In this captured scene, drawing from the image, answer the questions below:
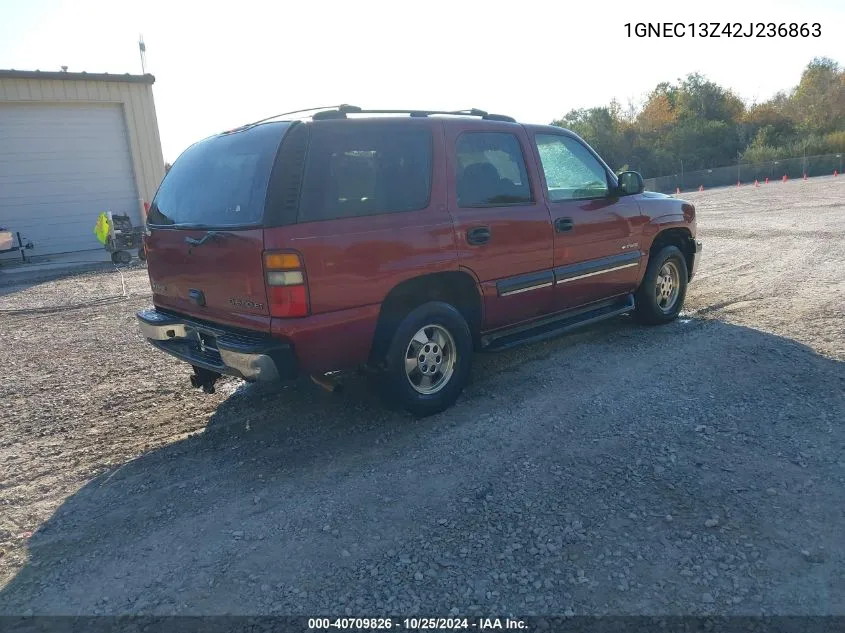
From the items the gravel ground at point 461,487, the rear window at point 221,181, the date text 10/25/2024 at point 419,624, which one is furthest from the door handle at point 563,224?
the date text 10/25/2024 at point 419,624

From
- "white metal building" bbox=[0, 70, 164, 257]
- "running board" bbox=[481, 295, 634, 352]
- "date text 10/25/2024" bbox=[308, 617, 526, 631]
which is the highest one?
"white metal building" bbox=[0, 70, 164, 257]

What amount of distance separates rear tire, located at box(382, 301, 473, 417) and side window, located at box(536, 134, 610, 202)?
5.01 ft

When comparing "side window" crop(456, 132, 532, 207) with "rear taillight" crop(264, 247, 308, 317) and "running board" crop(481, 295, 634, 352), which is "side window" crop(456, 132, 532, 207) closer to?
"running board" crop(481, 295, 634, 352)

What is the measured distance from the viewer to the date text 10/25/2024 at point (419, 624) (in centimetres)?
255

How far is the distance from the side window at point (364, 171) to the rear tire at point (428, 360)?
0.76 metres

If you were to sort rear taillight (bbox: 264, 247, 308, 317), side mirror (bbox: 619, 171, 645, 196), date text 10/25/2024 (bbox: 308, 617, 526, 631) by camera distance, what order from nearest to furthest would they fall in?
date text 10/25/2024 (bbox: 308, 617, 526, 631), rear taillight (bbox: 264, 247, 308, 317), side mirror (bbox: 619, 171, 645, 196)

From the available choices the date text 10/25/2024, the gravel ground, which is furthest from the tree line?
the date text 10/25/2024

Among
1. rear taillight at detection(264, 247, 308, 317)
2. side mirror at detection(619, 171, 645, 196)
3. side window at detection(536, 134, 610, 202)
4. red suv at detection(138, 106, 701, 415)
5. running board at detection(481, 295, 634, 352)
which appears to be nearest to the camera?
rear taillight at detection(264, 247, 308, 317)

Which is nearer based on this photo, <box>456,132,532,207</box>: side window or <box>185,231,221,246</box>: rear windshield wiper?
<box>185,231,221,246</box>: rear windshield wiper

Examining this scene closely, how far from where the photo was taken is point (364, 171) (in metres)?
4.18

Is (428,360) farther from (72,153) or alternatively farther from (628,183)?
(72,153)

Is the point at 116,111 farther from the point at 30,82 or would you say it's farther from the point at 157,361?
the point at 157,361

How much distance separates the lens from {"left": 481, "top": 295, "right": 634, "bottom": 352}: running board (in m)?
5.07

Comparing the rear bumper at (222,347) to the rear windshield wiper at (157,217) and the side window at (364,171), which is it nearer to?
the rear windshield wiper at (157,217)
